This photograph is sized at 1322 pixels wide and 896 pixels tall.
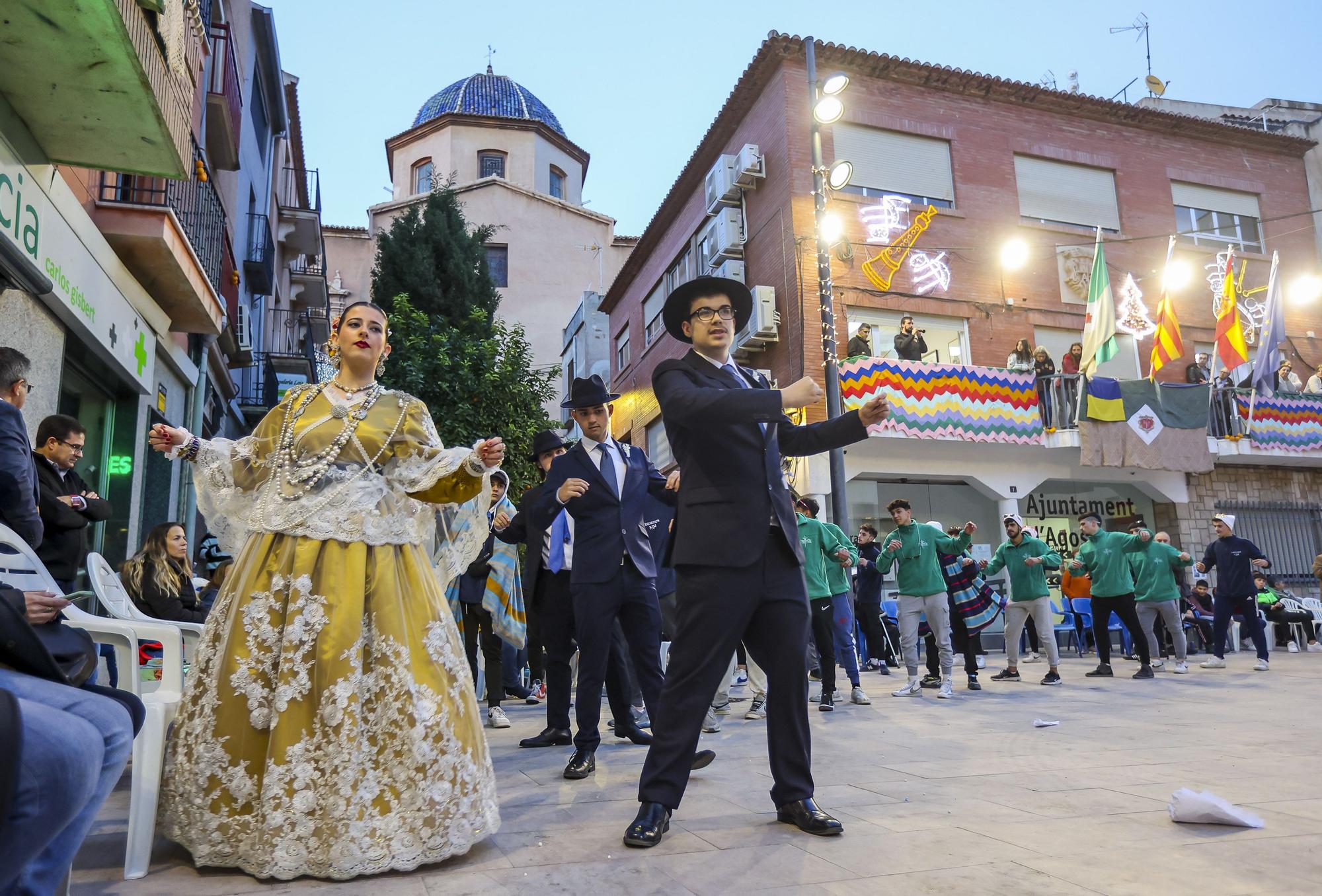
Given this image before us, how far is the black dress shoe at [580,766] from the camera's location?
4.79 m

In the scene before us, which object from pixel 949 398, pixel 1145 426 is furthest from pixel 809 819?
pixel 1145 426

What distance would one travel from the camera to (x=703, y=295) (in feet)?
13.4

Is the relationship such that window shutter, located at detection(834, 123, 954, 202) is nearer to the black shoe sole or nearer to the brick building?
the brick building

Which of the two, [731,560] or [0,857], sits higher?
[731,560]

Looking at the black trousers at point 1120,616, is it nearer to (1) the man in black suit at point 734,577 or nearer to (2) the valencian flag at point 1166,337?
(2) the valencian flag at point 1166,337

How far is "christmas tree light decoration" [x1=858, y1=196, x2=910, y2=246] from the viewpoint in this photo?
60.4ft

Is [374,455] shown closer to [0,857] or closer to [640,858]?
[640,858]

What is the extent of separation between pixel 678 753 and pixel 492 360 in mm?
15370

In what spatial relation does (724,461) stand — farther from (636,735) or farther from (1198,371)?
(1198,371)

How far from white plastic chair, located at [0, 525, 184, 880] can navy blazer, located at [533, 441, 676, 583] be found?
7.08 ft

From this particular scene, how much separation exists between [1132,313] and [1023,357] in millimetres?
2767

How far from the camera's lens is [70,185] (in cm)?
865

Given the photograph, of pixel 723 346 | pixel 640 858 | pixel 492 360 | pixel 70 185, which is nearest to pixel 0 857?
pixel 640 858

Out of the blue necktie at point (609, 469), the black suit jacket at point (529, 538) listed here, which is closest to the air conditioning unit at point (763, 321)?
the black suit jacket at point (529, 538)
